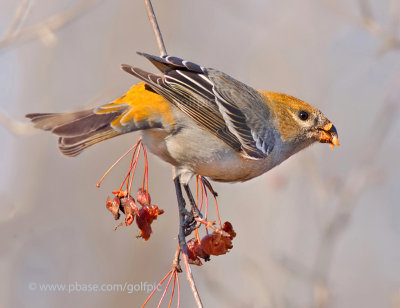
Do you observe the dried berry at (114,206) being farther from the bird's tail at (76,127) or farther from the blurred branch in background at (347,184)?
the blurred branch in background at (347,184)

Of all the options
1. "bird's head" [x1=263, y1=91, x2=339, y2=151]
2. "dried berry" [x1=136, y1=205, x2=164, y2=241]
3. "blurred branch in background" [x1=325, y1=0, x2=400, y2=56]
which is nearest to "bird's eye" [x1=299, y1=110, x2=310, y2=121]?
"bird's head" [x1=263, y1=91, x2=339, y2=151]

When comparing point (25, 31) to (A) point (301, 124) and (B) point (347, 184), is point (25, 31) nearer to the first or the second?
(A) point (301, 124)

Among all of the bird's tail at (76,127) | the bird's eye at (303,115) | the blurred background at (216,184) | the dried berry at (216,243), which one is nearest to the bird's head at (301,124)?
the bird's eye at (303,115)

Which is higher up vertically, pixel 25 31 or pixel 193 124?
pixel 25 31

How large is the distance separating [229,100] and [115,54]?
470 cm

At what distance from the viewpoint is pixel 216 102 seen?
4.05 metres

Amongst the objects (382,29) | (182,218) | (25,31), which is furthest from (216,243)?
(382,29)

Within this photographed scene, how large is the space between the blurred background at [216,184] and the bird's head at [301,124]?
7.09 feet

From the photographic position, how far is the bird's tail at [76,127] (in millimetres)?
3400

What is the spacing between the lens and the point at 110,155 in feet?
26.6

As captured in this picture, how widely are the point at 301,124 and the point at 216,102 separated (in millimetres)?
714

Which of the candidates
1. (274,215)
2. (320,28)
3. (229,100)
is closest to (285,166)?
(274,215)

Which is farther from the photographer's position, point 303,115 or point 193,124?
point 303,115

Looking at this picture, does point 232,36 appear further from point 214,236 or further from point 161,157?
point 214,236
